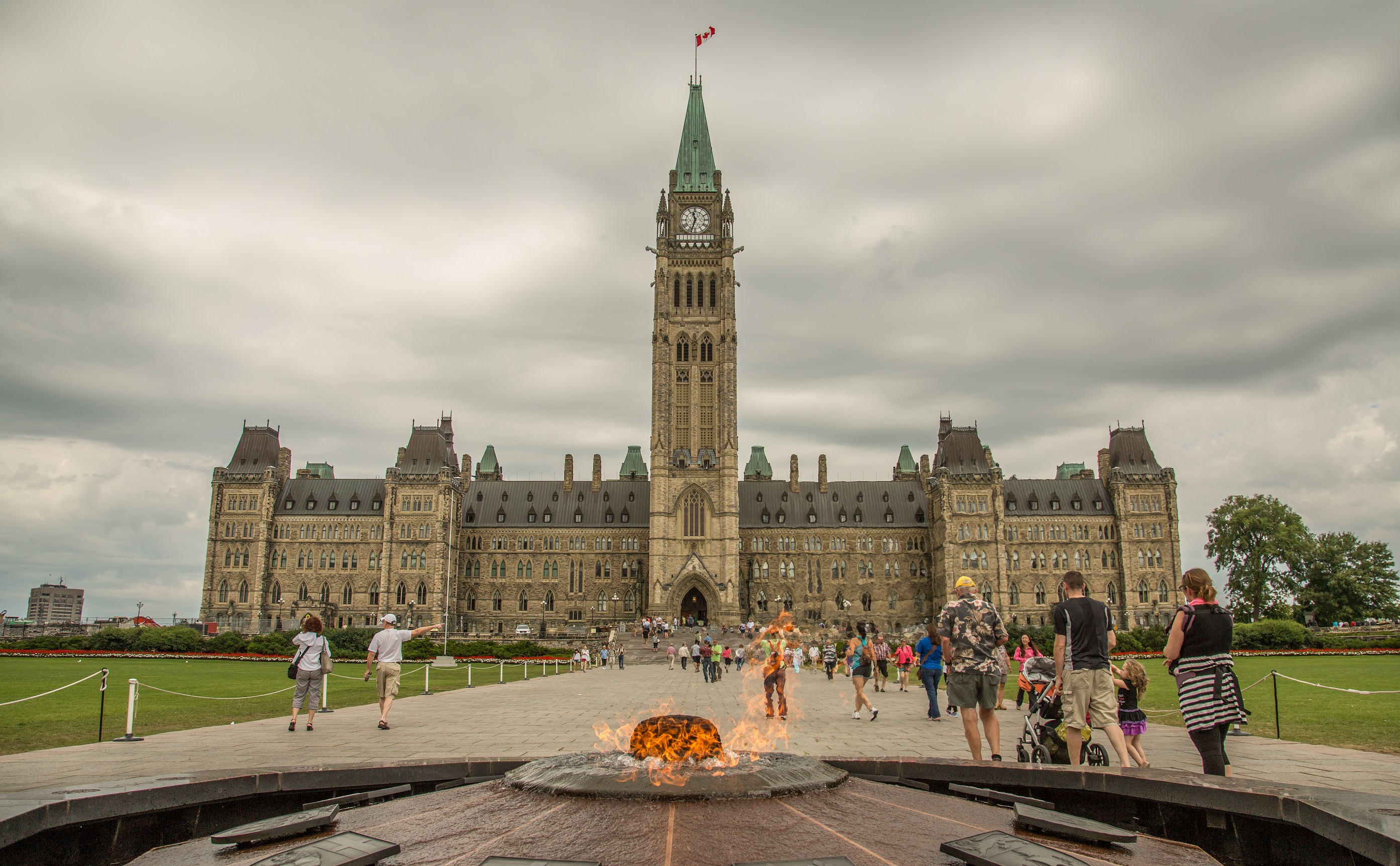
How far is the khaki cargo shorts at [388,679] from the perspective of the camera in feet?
46.6

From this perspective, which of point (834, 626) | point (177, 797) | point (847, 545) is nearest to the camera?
point (177, 797)

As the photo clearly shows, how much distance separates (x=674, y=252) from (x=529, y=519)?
30.9 m

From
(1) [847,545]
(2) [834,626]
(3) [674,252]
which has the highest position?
(3) [674,252]

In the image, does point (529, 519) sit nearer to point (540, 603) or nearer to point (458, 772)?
point (540, 603)

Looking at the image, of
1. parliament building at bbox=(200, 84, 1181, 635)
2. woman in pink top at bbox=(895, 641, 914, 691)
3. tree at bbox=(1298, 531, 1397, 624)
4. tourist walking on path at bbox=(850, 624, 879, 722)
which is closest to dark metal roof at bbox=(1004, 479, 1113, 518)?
parliament building at bbox=(200, 84, 1181, 635)

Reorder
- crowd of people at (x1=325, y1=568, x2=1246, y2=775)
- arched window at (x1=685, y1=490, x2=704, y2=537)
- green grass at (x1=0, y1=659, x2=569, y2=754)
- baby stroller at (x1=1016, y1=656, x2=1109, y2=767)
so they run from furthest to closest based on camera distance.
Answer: arched window at (x1=685, y1=490, x2=704, y2=537), green grass at (x1=0, y1=659, x2=569, y2=754), baby stroller at (x1=1016, y1=656, x2=1109, y2=767), crowd of people at (x1=325, y1=568, x2=1246, y2=775)

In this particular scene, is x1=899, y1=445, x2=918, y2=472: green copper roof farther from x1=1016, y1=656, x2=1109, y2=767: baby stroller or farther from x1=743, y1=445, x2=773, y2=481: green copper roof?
x1=1016, y1=656, x2=1109, y2=767: baby stroller

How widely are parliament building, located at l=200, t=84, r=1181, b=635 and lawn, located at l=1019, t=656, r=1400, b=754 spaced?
49385 millimetres

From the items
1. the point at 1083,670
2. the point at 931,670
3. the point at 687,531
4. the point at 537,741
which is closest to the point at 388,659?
the point at 537,741

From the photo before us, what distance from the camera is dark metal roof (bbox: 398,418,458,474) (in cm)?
8544

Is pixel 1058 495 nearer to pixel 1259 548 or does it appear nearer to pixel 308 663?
pixel 1259 548

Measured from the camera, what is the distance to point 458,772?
6.61 metres

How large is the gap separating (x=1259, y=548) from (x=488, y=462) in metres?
78.3

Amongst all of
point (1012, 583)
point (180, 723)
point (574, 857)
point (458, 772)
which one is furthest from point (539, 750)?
point (1012, 583)
